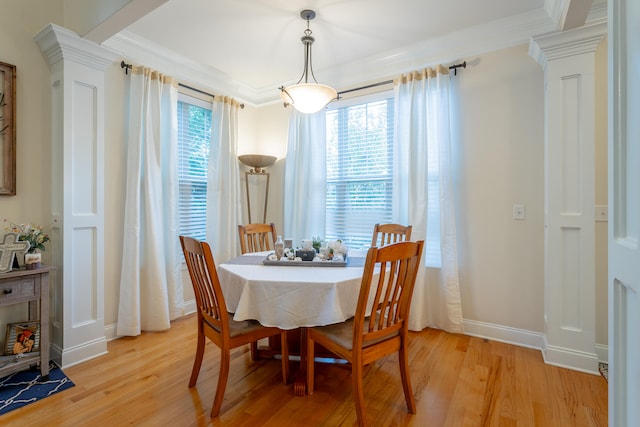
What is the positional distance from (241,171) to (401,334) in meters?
2.88

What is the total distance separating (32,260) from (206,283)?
1.31 metres

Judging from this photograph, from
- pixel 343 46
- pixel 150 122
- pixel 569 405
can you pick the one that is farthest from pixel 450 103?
pixel 150 122

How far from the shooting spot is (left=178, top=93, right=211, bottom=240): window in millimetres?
3314

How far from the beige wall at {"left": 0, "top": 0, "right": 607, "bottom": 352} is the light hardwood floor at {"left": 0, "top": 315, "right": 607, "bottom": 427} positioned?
1.67 ft

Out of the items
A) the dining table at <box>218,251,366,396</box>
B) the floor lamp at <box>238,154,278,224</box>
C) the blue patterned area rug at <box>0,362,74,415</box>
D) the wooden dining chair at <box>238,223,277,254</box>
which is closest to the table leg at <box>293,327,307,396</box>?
the dining table at <box>218,251,366,396</box>

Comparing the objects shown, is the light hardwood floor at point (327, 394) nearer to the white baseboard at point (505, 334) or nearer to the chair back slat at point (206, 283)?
the white baseboard at point (505, 334)

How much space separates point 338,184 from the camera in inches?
138

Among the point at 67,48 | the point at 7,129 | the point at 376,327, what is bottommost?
the point at 376,327

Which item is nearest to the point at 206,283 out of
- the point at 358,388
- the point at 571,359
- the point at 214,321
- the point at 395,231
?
the point at 214,321

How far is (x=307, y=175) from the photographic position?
3.55 metres

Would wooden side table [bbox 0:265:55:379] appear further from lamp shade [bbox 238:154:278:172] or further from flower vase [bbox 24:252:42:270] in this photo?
lamp shade [bbox 238:154:278:172]

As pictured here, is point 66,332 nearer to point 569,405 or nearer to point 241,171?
point 241,171

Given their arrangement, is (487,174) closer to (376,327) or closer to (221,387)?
(376,327)

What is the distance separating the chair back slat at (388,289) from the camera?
58.4 inches
